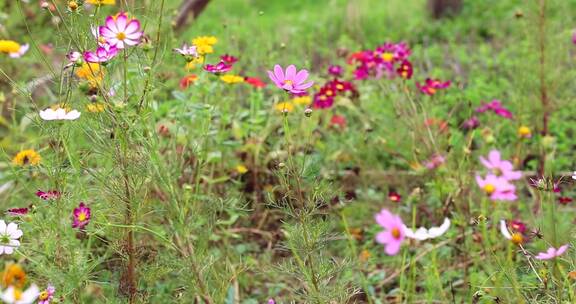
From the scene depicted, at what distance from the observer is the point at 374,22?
530cm

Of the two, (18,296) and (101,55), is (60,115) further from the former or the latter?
(18,296)

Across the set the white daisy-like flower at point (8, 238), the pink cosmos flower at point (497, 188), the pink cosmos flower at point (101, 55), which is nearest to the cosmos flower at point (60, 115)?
the pink cosmos flower at point (101, 55)

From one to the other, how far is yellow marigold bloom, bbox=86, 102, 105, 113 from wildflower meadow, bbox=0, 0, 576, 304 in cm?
2

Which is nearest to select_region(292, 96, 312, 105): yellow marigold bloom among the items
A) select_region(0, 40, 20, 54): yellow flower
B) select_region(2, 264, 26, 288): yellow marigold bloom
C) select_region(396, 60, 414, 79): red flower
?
select_region(396, 60, 414, 79): red flower

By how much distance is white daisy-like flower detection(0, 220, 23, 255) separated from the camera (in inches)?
52.2

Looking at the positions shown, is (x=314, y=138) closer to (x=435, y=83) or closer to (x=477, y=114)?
(x=435, y=83)

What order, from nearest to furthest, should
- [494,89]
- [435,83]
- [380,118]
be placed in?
[435,83] → [380,118] → [494,89]

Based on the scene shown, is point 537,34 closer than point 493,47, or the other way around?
point 537,34

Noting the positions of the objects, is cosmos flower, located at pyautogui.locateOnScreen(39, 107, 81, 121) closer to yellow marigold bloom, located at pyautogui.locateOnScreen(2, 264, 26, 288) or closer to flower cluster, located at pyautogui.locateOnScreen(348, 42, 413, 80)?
yellow marigold bloom, located at pyautogui.locateOnScreen(2, 264, 26, 288)

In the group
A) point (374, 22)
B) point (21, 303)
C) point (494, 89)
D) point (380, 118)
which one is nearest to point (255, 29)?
point (374, 22)

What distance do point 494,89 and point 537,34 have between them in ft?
1.58

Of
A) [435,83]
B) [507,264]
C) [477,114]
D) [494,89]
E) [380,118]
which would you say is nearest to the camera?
[507,264]

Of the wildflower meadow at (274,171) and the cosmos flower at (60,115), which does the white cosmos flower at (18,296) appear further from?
the cosmos flower at (60,115)

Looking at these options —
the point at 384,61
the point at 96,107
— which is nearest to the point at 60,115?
the point at 96,107
